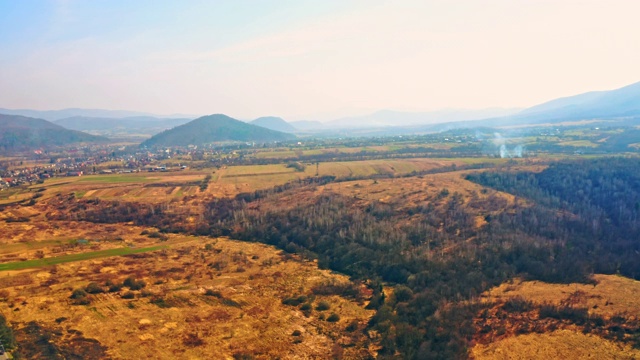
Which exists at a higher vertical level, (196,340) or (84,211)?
(84,211)

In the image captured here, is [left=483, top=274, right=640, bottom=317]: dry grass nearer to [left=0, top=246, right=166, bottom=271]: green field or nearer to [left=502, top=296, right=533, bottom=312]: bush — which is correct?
[left=502, top=296, right=533, bottom=312]: bush

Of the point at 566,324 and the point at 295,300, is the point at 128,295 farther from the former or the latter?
the point at 566,324

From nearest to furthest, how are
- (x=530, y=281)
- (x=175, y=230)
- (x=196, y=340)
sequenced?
(x=196, y=340) → (x=530, y=281) → (x=175, y=230)

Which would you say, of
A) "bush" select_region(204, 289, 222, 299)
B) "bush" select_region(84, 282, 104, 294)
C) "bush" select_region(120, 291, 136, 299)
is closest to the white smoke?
"bush" select_region(204, 289, 222, 299)

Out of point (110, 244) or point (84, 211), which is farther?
point (84, 211)

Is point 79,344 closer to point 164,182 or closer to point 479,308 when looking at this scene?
point 479,308

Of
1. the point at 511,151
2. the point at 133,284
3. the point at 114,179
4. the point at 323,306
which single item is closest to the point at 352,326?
the point at 323,306

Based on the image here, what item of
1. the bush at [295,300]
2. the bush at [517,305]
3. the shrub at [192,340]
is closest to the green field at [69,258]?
the bush at [295,300]

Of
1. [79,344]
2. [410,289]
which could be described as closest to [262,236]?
[410,289]
